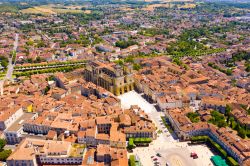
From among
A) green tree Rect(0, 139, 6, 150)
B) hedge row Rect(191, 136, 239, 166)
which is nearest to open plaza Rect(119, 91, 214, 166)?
hedge row Rect(191, 136, 239, 166)

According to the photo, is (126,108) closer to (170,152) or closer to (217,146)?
(170,152)

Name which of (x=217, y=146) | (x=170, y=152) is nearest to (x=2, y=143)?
(x=170, y=152)

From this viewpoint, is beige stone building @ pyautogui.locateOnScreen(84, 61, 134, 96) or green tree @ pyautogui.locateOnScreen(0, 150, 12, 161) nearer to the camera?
green tree @ pyautogui.locateOnScreen(0, 150, 12, 161)

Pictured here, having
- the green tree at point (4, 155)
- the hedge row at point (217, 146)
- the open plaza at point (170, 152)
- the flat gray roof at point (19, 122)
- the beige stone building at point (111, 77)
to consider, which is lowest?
the open plaza at point (170, 152)

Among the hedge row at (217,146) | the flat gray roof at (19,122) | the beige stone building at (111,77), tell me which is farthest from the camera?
the beige stone building at (111,77)

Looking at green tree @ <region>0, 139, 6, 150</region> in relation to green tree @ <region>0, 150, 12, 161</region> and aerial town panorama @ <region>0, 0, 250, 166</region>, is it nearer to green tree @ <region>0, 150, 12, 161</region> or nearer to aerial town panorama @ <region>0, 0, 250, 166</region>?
aerial town panorama @ <region>0, 0, 250, 166</region>

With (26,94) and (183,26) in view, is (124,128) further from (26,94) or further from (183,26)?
(183,26)

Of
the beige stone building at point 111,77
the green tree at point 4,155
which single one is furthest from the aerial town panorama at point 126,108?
the beige stone building at point 111,77

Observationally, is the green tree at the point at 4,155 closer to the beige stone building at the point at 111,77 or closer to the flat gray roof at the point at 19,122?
the flat gray roof at the point at 19,122
